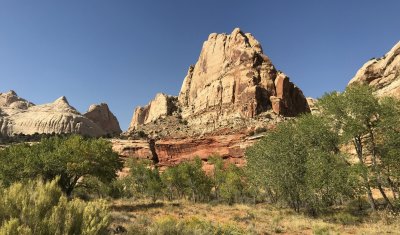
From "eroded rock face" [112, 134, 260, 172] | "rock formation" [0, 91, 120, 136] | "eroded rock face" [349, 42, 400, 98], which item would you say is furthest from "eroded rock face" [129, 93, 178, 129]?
"eroded rock face" [349, 42, 400, 98]

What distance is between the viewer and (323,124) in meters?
29.9

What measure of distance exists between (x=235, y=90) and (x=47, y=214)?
9863 cm

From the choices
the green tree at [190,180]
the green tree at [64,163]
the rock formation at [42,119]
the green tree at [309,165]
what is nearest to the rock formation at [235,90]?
the green tree at [190,180]

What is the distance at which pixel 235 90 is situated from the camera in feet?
349

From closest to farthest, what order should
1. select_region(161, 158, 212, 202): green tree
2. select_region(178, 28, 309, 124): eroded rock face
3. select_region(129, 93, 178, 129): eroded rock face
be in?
select_region(161, 158, 212, 202): green tree, select_region(178, 28, 309, 124): eroded rock face, select_region(129, 93, 178, 129): eroded rock face

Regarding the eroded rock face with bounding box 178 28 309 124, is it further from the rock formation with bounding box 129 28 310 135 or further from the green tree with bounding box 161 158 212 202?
the green tree with bounding box 161 158 212 202

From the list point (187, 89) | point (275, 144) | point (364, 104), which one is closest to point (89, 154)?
point (275, 144)

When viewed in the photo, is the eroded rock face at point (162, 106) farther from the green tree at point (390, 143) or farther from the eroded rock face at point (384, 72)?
the green tree at point (390, 143)

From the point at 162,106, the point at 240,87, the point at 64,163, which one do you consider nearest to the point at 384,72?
the point at 240,87

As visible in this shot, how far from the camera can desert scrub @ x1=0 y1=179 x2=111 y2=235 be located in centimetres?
932

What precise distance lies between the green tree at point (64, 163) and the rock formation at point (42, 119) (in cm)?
12490

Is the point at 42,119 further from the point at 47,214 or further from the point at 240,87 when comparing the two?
the point at 47,214

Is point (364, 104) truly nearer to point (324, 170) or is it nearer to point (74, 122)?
point (324, 170)

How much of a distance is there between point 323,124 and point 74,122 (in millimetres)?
150413
